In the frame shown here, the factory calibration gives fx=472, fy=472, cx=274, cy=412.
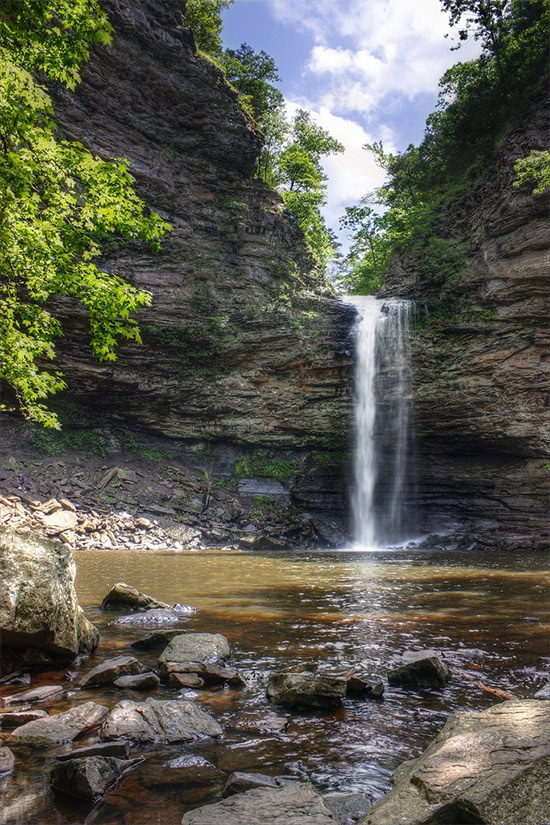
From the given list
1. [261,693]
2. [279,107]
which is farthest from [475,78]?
[261,693]

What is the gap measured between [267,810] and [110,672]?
2211 mm

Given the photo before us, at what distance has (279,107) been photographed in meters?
32.8

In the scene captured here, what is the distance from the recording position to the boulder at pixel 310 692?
3.46 metres

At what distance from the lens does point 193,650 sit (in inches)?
171

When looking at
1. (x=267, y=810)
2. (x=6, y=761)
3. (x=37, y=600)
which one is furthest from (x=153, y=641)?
(x=267, y=810)

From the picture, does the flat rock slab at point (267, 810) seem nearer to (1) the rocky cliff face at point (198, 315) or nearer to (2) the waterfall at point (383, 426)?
(2) the waterfall at point (383, 426)

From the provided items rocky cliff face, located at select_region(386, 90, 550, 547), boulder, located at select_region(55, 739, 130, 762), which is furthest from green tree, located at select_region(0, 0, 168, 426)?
rocky cliff face, located at select_region(386, 90, 550, 547)

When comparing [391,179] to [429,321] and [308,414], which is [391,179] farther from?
[308,414]

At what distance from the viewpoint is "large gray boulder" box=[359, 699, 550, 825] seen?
167cm

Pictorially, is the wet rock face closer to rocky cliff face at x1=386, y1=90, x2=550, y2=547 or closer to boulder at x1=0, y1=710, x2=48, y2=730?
rocky cliff face at x1=386, y1=90, x2=550, y2=547

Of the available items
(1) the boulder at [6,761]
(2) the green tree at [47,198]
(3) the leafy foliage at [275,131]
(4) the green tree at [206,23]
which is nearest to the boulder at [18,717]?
(1) the boulder at [6,761]

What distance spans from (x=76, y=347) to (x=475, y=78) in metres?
25.8

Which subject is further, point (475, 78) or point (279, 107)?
point (279, 107)

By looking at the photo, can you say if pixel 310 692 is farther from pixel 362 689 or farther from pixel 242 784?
pixel 242 784
